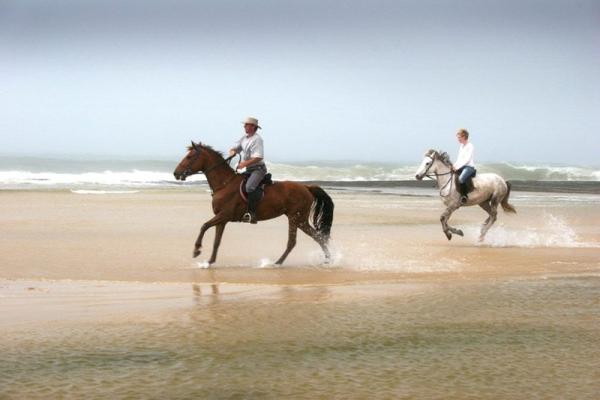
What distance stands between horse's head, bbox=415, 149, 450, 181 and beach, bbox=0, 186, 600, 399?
5.18ft

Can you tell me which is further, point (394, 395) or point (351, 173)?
point (351, 173)

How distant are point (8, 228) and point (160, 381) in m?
13.3

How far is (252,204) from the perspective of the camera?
1152cm

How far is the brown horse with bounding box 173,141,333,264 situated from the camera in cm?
1143

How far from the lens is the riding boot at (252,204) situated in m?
11.5

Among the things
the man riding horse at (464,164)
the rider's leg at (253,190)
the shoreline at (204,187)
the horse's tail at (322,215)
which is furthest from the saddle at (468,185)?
the shoreline at (204,187)

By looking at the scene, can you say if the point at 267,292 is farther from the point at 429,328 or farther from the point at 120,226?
the point at 120,226

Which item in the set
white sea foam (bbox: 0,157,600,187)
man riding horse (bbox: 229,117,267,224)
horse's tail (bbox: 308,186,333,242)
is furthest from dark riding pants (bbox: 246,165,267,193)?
white sea foam (bbox: 0,157,600,187)

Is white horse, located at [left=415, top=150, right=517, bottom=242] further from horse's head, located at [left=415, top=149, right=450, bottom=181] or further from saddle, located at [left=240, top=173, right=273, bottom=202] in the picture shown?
saddle, located at [left=240, top=173, right=273, bottom=202]

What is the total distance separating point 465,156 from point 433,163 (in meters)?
0.64

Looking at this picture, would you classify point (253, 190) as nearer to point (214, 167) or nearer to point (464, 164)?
point (214, 167)

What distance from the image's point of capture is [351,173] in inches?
3014

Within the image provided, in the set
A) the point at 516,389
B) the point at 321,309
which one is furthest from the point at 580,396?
the point at 321,309

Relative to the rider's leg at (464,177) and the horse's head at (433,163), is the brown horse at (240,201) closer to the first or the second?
the horse's head at (433,163)
